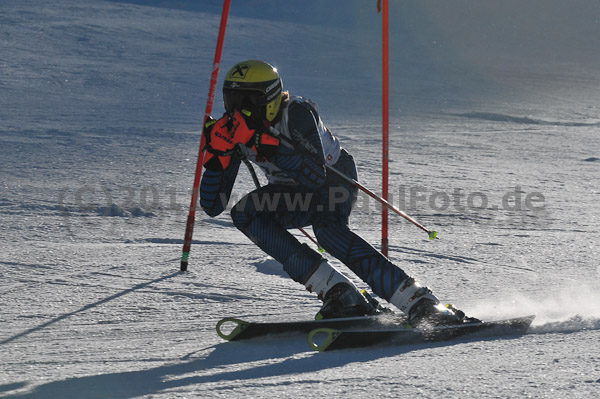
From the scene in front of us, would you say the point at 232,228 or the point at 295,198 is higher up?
the point at 295,198

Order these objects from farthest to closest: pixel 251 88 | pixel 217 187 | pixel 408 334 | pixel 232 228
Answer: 1. pixel 232 228
2. pixel 217 187
3. pixel 251 88
4. pixel 408 334

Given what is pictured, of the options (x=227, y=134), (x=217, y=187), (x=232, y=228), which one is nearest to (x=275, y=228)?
(x=217, y=187)

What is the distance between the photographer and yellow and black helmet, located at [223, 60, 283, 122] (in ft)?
11.3

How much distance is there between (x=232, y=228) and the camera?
215 inches

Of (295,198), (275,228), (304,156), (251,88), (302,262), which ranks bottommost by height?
(302,262)

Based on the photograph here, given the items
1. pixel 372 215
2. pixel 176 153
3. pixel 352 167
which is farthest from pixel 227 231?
pixel 176 153

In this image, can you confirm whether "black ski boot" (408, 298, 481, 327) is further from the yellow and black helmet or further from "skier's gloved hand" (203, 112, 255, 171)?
the yellow and black helmet

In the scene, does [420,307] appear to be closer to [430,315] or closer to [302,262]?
[430,315]

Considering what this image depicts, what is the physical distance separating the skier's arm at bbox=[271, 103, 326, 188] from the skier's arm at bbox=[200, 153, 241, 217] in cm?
32

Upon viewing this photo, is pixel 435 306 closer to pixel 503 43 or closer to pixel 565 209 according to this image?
pixel 565 209

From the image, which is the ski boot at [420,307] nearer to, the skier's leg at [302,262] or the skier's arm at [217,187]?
the skier's leg at [302,262]

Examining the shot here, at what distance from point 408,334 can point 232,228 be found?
97.9 inches

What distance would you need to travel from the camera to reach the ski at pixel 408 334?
10.0ft

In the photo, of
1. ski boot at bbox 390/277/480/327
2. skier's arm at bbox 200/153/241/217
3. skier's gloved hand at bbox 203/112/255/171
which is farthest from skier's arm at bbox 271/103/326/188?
ski boot at bbox 390/277/480/327
